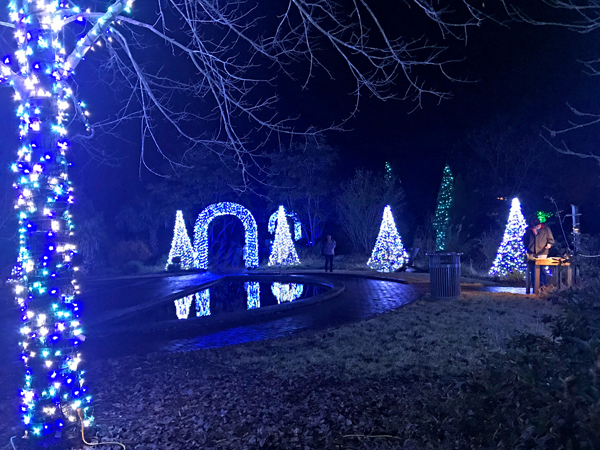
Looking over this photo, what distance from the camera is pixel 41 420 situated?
11.8ft

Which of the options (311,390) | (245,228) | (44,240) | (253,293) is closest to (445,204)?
(245,228)

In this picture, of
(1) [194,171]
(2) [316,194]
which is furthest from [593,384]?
(1) [194,171]

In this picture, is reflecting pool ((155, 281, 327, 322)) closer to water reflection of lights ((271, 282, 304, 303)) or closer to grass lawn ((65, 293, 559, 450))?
water reflection of lights ((271, 282, 304, 303))

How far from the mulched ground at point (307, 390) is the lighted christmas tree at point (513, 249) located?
7304mm

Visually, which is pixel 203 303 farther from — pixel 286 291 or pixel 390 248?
pixel 390 248

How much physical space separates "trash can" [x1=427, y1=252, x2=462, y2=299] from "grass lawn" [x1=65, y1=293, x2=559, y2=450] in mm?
2629

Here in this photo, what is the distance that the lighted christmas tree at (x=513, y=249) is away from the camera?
13.9m

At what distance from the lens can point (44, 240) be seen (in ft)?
12.2

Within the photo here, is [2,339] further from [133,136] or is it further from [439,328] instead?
[133,136]

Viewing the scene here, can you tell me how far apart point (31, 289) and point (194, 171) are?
23.8 meters

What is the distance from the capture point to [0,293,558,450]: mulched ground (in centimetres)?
355

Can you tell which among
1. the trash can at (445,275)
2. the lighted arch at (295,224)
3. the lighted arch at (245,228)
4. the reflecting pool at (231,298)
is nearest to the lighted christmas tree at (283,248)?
the lighted arch at (245,228)

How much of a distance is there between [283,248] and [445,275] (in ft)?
42.2

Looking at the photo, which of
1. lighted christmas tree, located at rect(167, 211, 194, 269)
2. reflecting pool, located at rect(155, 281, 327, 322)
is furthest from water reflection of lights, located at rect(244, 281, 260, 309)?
lighted christmas tree, located at rect(167, 211, 194, 269)
